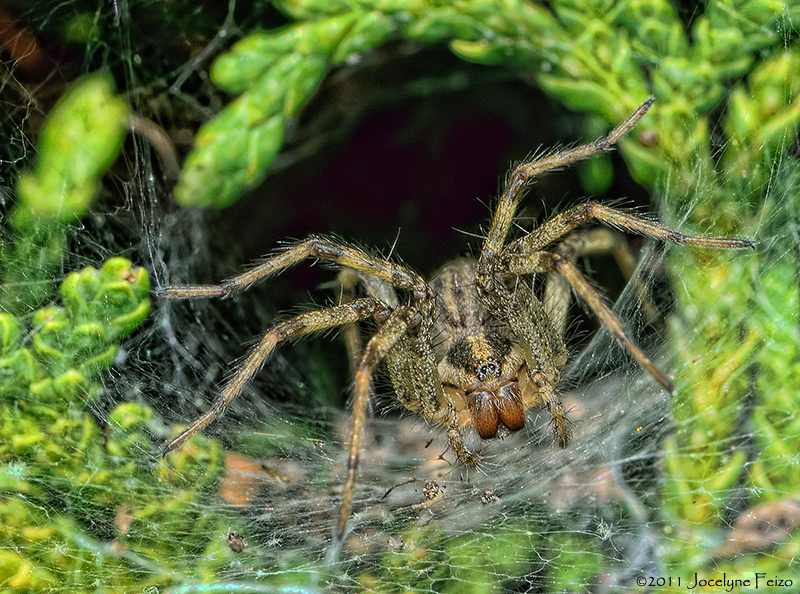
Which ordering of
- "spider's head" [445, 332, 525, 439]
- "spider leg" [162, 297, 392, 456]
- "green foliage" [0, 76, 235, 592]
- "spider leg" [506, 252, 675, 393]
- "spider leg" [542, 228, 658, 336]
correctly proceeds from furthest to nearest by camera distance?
1. "spider leg" [542, 228, 658, 336]
2. "spider's head" [445, 332, 525, 439]
3. "spider leg" [162, 297, 392, 456]
4. "green foliage" [0, 76, 235, 592]
5. "spider leg" [506, 252, 675, 393]

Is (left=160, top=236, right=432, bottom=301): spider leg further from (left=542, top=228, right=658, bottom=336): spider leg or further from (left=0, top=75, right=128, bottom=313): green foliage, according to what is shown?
(left=542, top=228, right=658, bottom=336): spider leg

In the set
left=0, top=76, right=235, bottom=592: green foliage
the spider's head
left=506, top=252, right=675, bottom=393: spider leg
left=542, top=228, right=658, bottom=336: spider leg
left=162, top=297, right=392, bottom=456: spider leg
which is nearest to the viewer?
left=506, top=252, right=675, bottom=393: spider leg

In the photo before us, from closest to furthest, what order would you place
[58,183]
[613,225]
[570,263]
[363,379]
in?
1. [363,379]
2. [570,263]
3. [613,225]
4. [58,183]

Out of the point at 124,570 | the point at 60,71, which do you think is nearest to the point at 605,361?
the point at 124,570

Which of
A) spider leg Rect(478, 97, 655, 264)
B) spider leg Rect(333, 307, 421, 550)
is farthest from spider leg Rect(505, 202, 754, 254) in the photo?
spider leg Rect(333, 307, 421, 550)

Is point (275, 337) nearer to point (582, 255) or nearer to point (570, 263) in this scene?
point (570, 263)

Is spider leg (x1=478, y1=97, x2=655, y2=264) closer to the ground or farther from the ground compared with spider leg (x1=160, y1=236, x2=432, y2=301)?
farther from the ground

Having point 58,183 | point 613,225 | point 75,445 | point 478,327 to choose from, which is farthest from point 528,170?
point 75,445

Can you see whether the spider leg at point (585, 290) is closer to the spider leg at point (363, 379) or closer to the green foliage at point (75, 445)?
the spider leg at point (363, 379)

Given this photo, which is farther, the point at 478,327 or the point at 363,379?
the point at 478,327
